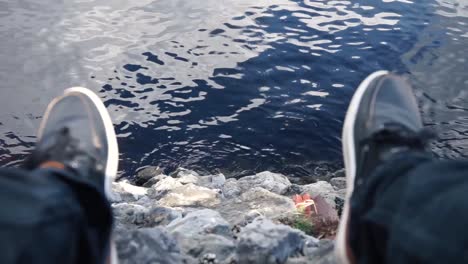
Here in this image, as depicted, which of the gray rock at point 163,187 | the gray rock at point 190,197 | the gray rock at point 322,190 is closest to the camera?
the gray rock at point 190,197

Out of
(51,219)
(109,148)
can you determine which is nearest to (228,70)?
(109,148)

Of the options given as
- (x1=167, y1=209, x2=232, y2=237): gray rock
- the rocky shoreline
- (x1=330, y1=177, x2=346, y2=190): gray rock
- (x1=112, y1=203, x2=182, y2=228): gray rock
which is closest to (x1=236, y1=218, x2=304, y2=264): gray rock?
the rocky shoreline

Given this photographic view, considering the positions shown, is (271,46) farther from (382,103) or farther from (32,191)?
(32,191)

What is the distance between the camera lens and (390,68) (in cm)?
474

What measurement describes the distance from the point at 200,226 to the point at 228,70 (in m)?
2.53

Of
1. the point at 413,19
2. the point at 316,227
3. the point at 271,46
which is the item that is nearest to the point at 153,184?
the point at 316,227

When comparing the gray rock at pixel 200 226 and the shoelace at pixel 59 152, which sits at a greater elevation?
the shoelace at pixel 59 152

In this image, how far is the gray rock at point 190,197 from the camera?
3221 millimetres

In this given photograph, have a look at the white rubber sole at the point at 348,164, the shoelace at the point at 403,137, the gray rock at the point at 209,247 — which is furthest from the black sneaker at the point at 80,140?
the shoelace at the point at 403,137

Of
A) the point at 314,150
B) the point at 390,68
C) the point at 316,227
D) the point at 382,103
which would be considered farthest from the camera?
the point at 390,68

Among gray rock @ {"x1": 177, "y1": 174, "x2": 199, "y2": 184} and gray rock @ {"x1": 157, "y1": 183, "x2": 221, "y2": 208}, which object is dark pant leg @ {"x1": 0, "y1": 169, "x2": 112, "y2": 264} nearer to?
gray rock @ {"x1": 157, "y1": 183, "x2": 221, "y2": 208}

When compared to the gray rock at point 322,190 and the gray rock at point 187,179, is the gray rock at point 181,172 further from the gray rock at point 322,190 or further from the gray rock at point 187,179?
the gray rock at point 322,190

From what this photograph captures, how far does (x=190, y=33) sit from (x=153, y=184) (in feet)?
6.23

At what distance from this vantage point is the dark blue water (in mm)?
4156
